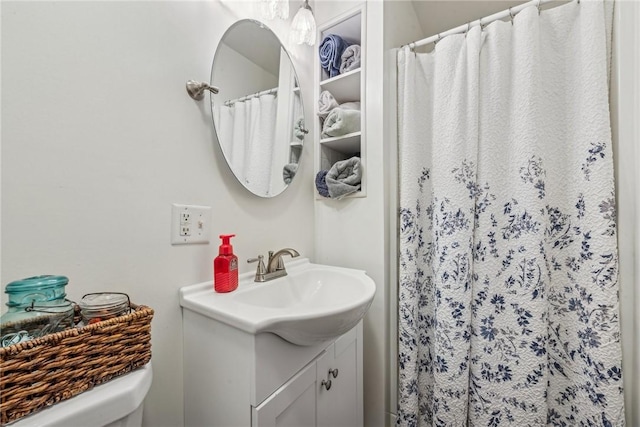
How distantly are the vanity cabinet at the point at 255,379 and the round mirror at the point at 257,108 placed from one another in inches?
20.7

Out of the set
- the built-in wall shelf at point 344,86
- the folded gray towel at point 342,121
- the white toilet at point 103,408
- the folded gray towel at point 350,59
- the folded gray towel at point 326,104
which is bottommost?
the white toilet at point 103,408

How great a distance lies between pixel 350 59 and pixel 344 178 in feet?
1.87

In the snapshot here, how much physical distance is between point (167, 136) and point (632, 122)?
4.55 feet

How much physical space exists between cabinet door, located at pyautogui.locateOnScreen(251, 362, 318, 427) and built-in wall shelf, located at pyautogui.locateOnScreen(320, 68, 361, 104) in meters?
1.18

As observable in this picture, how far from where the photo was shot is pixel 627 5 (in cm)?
79

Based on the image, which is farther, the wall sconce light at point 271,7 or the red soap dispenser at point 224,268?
the wall sconce light at point 271,7

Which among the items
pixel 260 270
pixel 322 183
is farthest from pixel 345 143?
pixel 260 270

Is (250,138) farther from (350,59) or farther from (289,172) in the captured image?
(350,59)

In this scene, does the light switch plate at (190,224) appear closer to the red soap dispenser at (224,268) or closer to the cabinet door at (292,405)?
the red soap dispenser at (224,268)

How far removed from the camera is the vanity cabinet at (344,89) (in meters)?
1.16

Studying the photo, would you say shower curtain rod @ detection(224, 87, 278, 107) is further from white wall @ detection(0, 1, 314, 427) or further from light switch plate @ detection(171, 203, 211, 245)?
light switch plate @ detection(171, 203, 211, 245)

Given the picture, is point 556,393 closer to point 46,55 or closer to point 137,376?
point 137,376

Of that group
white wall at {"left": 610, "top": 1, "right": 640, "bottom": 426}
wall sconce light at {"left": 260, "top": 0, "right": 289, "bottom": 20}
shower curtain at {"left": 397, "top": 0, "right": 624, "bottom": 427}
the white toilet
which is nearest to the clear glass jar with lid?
the white toilet

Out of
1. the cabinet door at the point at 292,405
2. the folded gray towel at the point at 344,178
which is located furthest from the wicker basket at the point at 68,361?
the folded gray towel at the point at 344,178
